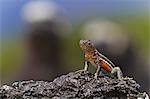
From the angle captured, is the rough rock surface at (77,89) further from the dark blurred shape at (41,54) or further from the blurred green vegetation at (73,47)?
the blurred green vegetation at (73,47)

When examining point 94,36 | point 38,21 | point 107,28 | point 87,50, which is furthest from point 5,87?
point 107,28

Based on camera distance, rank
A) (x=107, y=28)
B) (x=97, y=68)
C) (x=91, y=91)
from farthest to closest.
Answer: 1. (x=107, y=28)
2. (x=97, y=68)
3. (x=91, y=91)

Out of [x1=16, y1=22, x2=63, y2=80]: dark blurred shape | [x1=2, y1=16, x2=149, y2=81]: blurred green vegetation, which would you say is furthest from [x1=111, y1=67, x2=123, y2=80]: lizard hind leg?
[x1=2, y1=16, x2=149, y2=81]: blurred green vegetation

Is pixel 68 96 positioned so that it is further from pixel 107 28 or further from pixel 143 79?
pixel 107 28

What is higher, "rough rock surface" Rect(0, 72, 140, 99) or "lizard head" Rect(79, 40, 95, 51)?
"lizard head" Rect(79, 40, 95, 51)

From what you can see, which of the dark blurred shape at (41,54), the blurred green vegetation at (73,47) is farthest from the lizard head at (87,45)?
the blurred green vegetation at (73,47)

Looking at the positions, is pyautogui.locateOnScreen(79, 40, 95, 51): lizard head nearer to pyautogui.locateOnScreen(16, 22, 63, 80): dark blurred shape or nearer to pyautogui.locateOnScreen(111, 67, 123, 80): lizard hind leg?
pyautogui.locateOnScreen(111, 67, 123, 80): lizard hind leg

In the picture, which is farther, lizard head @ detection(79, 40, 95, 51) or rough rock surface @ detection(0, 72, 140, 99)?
lizard head @ detection(79, 40, 95, 51)
